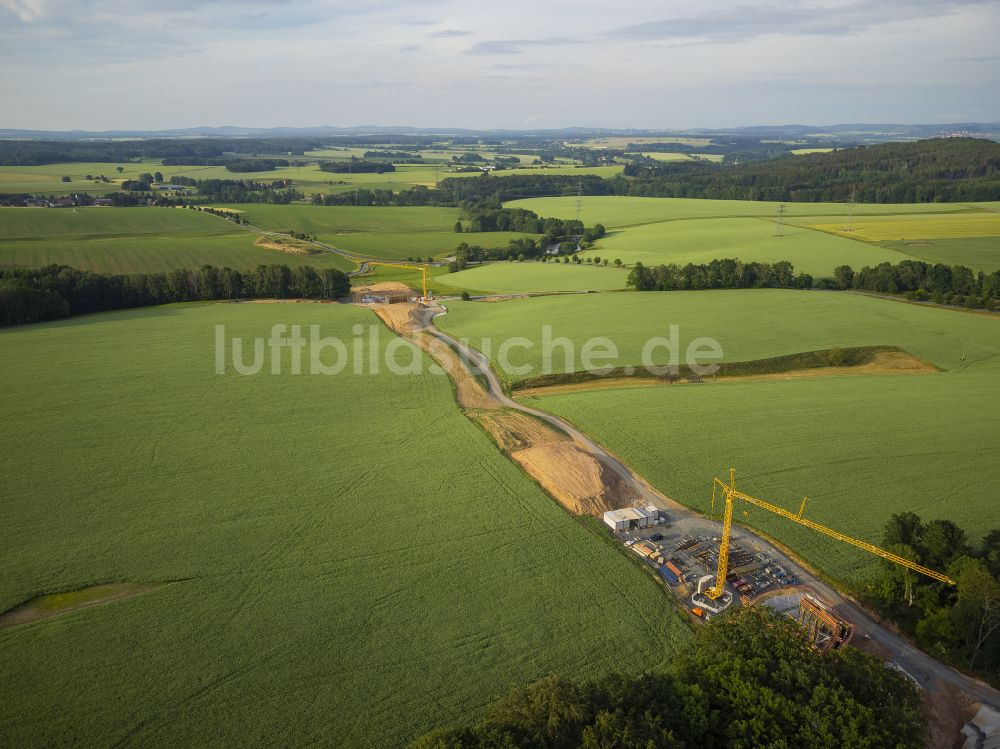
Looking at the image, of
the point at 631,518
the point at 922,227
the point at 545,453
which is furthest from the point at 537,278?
the point at 922,227

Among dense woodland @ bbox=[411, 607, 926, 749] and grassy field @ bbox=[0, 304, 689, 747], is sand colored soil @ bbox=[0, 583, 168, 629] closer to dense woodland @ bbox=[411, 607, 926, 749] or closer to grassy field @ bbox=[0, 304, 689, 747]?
grassy field @ bbox=[0, 304, 689, 747]

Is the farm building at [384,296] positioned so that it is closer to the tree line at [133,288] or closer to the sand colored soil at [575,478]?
the tree line at [133,288]

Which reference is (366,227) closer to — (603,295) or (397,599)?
(603,295)

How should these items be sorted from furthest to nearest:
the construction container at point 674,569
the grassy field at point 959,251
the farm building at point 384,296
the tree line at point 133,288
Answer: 1. the grassy field at point 959,251
2. the farm building at point 384,296
3. the tree line at point 133,288
4. the construction container at point 674,569

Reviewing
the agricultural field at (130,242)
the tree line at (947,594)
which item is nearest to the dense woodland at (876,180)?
the agricultural field at (130,242)

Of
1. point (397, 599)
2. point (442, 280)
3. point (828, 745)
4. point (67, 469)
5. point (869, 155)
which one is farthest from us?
point (869, 155)

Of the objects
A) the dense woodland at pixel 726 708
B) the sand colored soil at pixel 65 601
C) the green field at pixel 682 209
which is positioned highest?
the green field at pixel 682 209

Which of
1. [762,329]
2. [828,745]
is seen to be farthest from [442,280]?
[828,745]
